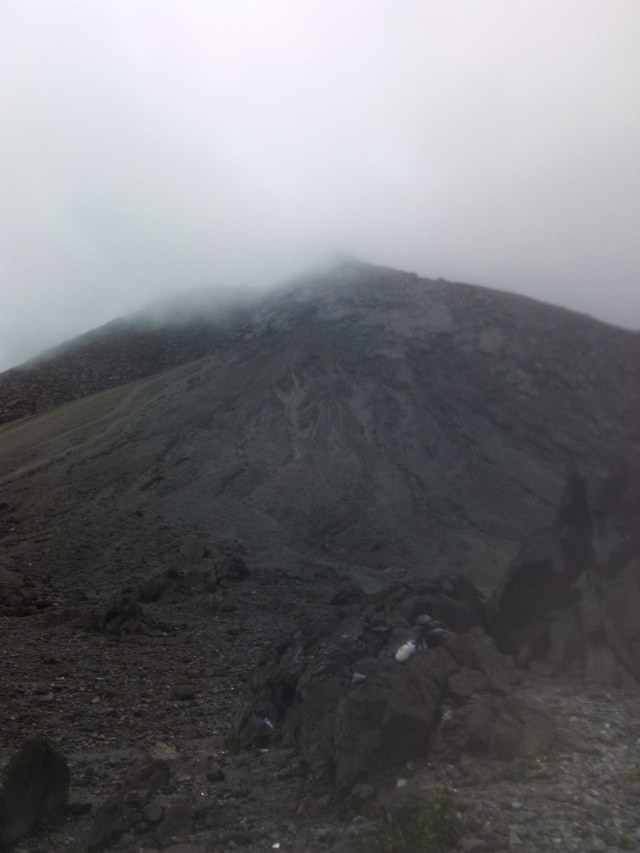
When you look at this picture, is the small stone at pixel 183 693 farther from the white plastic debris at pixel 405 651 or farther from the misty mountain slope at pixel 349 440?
the misty mountain slope at pixel 349 440

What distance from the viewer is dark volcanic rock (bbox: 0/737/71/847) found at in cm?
1009

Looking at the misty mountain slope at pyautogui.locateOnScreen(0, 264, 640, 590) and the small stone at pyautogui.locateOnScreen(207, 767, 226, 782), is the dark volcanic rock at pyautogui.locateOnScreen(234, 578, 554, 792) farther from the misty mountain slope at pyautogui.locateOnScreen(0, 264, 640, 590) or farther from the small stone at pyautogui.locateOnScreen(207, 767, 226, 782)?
the misty mountain slope at pyautogui.locateOnScreen(0, 264, 640, 590)

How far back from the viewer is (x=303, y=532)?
3350 cm

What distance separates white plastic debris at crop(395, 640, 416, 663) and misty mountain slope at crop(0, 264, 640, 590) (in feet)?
50.2

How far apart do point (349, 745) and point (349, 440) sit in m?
29.2

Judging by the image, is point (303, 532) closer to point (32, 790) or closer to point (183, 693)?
point (183, 693)

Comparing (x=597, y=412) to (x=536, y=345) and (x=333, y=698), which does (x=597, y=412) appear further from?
(x=333, y=698)

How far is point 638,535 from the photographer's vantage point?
16969 mm

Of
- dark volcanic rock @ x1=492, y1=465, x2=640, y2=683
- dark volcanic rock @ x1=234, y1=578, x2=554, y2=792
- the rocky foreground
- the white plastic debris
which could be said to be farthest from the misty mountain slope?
the white plastic debris

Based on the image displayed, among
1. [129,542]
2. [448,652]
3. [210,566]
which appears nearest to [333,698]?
[448,652]

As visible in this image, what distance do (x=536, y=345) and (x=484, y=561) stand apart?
17.3 metres

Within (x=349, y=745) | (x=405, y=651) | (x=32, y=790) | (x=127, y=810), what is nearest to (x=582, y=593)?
(x=405, y=651)

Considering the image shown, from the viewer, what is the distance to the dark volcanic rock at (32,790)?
10.1m

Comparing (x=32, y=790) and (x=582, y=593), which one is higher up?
(x=32, y=790)
